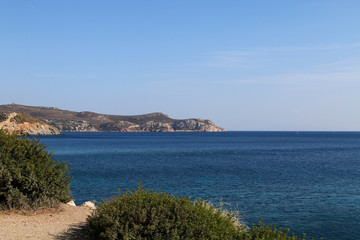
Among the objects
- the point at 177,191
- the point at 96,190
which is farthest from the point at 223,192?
the point at 96,190

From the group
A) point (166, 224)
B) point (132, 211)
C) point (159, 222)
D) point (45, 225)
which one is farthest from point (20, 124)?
point (166, 224)

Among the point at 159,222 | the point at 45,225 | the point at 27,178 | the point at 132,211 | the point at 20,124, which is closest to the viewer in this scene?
the point at 159,222

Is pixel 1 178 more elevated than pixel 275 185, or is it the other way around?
pixel 1 178

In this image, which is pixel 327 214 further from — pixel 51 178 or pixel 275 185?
pixel 51 178

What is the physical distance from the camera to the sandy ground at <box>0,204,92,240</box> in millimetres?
11406

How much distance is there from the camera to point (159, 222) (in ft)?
33.3

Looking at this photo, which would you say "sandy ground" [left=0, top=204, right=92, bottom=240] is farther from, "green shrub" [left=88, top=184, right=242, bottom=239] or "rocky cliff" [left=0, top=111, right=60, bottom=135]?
"rocky cliff" [left=0, top=111, right=60, bottom=135]

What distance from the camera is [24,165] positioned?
14758 mm

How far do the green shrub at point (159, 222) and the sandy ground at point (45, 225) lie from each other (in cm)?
138

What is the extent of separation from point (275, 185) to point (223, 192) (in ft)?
27.0

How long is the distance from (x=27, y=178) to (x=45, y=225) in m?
2.60

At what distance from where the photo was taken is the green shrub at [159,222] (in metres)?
9.82

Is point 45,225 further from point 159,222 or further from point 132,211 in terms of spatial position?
point 159,222

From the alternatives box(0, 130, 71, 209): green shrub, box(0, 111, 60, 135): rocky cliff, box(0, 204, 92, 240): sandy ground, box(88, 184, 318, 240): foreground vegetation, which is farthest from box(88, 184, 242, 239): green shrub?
box(0, 111, 60, 135): rocky cliff
